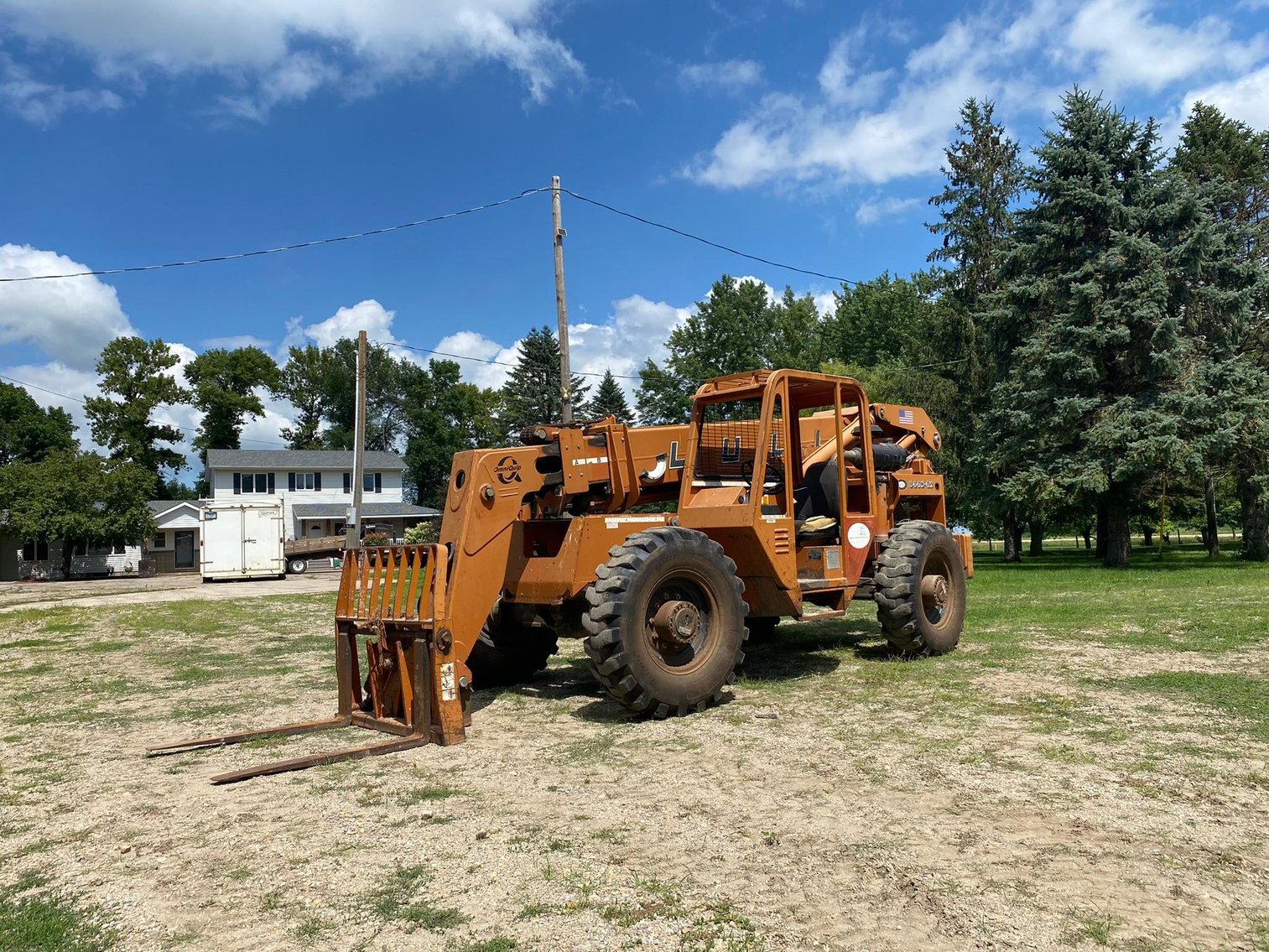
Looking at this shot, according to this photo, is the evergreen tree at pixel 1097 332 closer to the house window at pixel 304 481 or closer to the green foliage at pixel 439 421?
the house window at pixel 304 481

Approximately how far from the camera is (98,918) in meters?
3.60

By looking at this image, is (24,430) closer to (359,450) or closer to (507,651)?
(359,450)

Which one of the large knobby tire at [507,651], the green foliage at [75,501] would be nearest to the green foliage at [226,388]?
the green foliage at [75,501]

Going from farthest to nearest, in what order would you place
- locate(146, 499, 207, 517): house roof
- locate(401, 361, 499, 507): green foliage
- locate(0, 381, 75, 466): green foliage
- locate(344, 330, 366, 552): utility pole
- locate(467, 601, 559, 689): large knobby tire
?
locate(401, 361, 499, 507): green foliage, locate(0, 381, 75, 466): green foliage, locate(146, 499, 207, 517): house roof, locate(344, 330, 366, 552): utility pole, locate(467, 601, 559, 689): large knobby tire

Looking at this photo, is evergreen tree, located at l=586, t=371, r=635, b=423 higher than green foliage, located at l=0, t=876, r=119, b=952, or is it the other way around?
evergreen tree, located at l=586, t=371, r=635, b=423

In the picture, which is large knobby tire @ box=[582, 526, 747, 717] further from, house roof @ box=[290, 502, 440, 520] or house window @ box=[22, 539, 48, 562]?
house window @ box=[22, 539, 48, 562]

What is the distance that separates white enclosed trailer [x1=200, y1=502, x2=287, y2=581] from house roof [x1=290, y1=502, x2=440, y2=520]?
18.4 meters

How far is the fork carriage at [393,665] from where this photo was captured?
20.4 feet

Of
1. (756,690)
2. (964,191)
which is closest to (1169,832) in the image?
(756,690)

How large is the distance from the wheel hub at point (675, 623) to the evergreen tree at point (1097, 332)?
1859 cm

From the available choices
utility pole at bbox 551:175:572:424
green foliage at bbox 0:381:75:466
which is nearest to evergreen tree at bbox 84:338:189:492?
green foliage at bbox 0:381:75:466

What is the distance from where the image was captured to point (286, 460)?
54250 millimetres

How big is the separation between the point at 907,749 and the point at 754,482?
2.76m

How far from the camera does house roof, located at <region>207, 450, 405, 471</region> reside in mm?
53031
